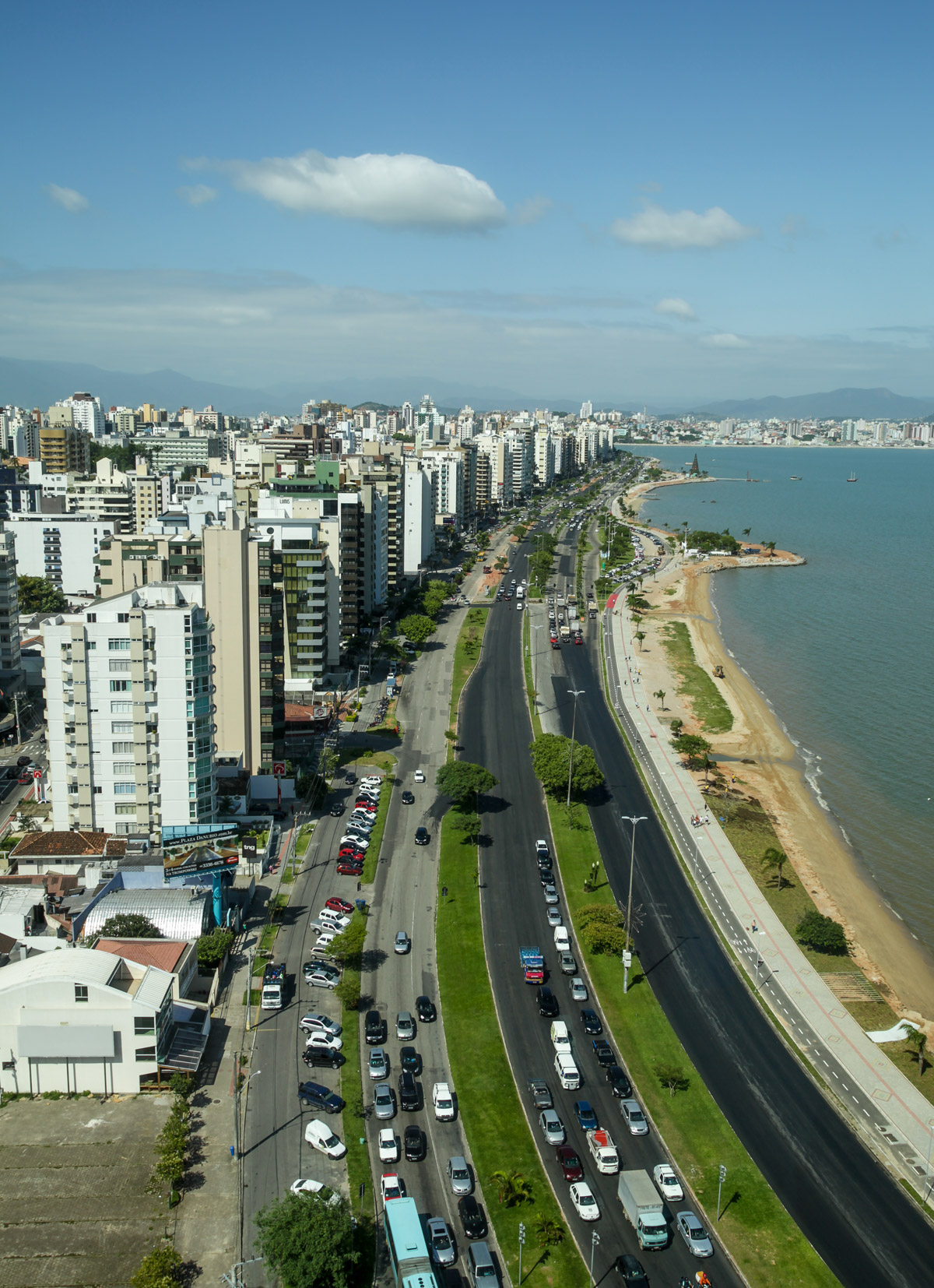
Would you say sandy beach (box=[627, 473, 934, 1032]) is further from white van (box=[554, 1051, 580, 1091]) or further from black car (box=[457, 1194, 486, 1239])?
black car (box=[457, 1194, 486, 1239])

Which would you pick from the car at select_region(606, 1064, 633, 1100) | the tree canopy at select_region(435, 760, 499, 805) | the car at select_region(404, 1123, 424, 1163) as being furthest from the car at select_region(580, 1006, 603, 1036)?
the tree canopy at select_region(435, 760, 499, 805)

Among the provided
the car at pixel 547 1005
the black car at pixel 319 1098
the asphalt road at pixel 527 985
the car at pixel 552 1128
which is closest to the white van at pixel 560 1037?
the asphalt road at pixel 527 985

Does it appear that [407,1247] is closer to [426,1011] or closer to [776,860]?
[426,1011]

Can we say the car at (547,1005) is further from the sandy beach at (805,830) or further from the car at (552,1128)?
the sandy beach at (805,830)

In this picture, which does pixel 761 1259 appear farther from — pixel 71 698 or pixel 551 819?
pixel 71 698

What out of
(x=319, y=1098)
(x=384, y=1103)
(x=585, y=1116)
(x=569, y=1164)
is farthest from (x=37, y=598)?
(x=569, y=1164)
